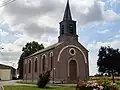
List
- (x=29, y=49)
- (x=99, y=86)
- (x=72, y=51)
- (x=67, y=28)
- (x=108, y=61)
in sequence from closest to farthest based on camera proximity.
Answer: (x=99, y=86) → (x=72, y=51) → (x=67, y=28) → (x=108, y=61) → (x=29, y=49)

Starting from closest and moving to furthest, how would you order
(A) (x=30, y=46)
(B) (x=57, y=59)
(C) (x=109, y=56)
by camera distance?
(B) (x=57, y=59) < (C) (x=109, y=56) < (A) (x=30, y=46)

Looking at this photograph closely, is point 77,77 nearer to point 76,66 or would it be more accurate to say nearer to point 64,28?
point 76,66

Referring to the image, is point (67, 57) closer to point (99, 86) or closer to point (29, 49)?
point (99, 86)

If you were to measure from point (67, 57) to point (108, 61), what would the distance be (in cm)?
1613

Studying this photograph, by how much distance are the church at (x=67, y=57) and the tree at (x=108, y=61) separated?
12070 mm

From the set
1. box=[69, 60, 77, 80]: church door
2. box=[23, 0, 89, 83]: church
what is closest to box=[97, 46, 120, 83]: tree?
box=[23, 0, 89, 83]: church

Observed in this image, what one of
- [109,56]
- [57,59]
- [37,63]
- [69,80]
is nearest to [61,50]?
[57,59]

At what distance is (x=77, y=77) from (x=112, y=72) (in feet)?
52.6

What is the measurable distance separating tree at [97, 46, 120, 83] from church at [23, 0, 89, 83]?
1207 centimetres

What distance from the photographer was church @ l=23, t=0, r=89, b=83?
46.7 m

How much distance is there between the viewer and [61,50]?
47312 mm

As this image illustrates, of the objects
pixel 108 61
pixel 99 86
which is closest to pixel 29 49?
pixel 108 61

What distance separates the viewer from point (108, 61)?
197ft

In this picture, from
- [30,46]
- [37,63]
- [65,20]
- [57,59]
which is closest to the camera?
[57,59]
